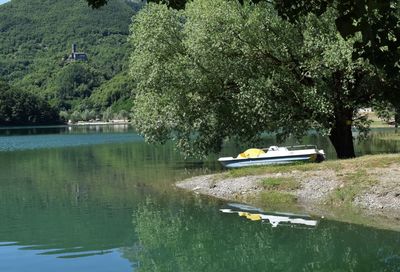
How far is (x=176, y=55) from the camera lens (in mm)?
34344

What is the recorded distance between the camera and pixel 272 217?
20.9 metres

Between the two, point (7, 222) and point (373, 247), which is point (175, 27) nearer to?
point (7, 222)

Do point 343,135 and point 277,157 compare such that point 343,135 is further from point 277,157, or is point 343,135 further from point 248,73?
point 248,73

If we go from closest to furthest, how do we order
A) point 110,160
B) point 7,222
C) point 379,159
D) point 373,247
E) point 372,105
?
point 373,247 → point 7,222 → point 379,159 → point 372,105 → point 110,160

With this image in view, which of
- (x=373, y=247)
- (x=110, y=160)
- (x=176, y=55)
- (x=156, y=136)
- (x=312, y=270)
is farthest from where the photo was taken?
(x=110, y=160)

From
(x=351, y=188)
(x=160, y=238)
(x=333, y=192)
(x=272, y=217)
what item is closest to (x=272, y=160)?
(x=333, y=192)

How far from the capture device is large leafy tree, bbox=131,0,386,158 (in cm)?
2930

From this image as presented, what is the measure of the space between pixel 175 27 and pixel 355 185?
1721cm

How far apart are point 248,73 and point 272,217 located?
40.4 ft

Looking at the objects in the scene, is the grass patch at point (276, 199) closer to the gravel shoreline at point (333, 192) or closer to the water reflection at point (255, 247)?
the gravel shoreline at point (333, 192)

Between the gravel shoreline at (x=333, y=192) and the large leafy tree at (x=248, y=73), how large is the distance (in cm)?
520

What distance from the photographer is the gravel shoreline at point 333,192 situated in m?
19.9

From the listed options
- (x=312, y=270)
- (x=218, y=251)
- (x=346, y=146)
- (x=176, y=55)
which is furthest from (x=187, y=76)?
(x=312, y=270)

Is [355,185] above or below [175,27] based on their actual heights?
below
